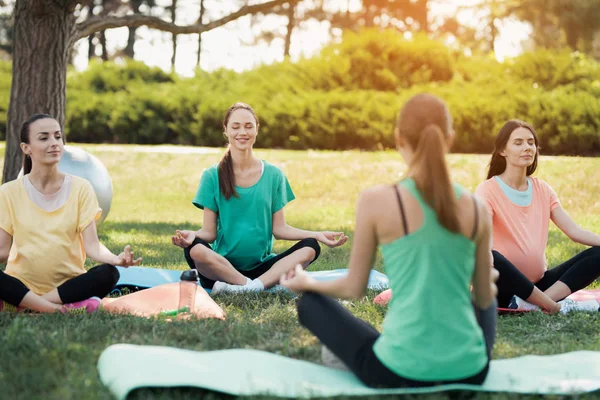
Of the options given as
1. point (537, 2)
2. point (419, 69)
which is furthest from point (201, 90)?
point (537, 2)

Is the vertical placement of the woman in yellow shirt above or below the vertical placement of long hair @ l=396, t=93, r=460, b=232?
below

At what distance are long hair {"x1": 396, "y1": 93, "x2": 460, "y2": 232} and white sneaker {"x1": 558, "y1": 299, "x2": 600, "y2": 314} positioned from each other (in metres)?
2.62

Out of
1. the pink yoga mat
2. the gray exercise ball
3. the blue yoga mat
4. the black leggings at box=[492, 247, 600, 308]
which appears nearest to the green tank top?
the pink yoga mat

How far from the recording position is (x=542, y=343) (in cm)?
416

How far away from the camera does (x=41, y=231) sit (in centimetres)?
461

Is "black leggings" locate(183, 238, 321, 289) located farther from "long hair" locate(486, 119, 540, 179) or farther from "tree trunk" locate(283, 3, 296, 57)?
"tree trunk" locate(283, 3, 296, 57)

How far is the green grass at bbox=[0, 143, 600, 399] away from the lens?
11.1 feet

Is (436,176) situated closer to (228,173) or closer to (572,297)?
(228,173)

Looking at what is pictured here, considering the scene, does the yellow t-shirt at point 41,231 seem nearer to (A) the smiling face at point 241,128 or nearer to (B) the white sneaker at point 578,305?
(A) the smiling face at point 241,128

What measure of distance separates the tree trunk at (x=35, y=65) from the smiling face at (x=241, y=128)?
4152mm

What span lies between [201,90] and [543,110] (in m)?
8.54

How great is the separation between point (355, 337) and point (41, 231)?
235cm

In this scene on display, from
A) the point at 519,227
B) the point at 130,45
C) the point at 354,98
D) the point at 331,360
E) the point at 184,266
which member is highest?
the point at 130,45

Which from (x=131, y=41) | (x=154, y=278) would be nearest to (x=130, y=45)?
(x=131, y=41)
